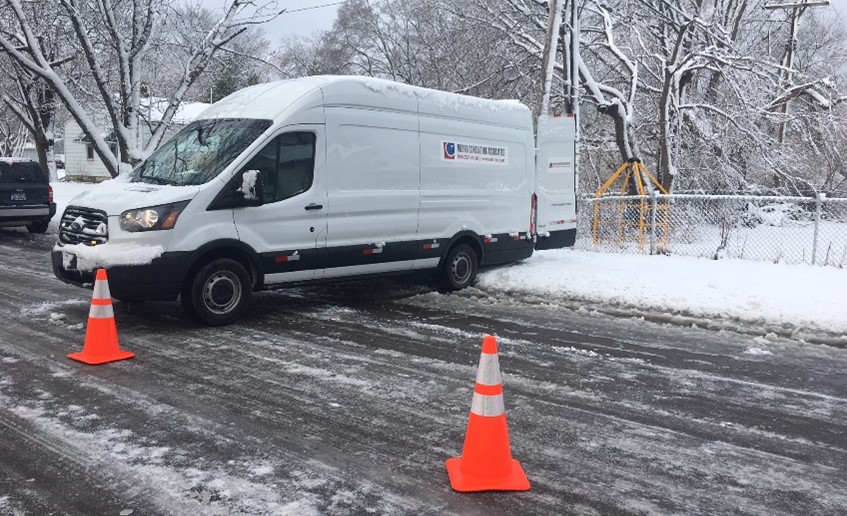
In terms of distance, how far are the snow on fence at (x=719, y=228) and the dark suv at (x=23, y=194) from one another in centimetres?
1271

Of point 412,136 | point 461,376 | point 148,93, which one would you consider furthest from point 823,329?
point 148,93

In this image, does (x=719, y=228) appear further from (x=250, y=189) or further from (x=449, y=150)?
(x=250, y=189)

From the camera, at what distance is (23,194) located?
54.7ft

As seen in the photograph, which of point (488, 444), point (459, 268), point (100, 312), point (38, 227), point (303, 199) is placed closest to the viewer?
point (488, 444)

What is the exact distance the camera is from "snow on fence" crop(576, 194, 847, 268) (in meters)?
12.9

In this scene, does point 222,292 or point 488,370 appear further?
point 222,292

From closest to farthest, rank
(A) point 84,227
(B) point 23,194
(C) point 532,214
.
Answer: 1. (A) point 84,227
2. (C) point 532,214
3. (B) point 23,194

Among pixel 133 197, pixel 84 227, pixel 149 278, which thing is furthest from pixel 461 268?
pixel 84 227

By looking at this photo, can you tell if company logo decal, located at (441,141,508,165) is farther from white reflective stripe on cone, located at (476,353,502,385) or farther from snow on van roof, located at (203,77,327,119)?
white reflective stripe on cone, located at (476,353,502,385)

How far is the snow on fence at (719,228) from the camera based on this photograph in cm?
1291

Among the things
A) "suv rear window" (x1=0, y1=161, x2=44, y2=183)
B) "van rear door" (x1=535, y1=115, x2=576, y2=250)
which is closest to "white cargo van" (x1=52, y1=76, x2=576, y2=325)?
"van rear door" (x1=535, y1=115, x2=576, y2=250)

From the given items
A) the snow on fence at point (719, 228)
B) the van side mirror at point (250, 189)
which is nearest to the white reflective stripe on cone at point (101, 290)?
the van side mirror at point (250, 189)

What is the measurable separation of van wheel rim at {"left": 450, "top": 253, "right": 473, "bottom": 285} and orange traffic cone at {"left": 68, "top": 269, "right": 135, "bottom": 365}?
500cm

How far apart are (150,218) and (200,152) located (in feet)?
3.81
